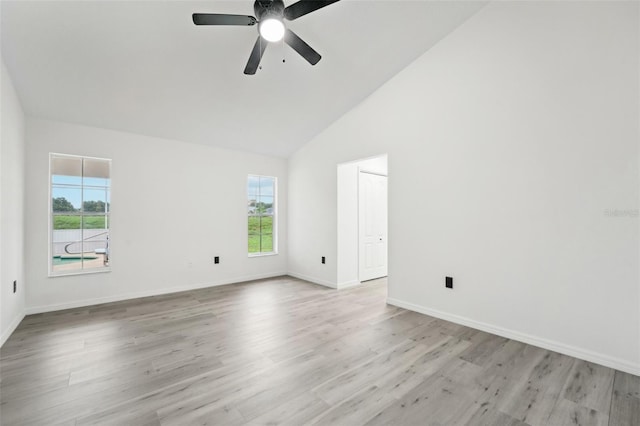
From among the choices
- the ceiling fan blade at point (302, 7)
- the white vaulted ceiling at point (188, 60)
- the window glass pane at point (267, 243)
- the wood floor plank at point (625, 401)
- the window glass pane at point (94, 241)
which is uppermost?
the white vaulted ceiling at point (188, 60)

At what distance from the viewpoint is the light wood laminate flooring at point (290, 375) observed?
72.8 inches

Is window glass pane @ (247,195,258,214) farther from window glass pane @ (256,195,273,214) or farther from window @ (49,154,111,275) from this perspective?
window @ (49,154,111,275)

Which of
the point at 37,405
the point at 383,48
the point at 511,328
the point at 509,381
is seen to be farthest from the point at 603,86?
the point at 37,405

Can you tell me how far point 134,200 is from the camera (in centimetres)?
435

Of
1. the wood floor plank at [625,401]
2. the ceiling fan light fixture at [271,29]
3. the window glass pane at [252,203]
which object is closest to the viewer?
the wood floor plank at [625,401]

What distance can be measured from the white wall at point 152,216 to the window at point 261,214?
20 centimetres

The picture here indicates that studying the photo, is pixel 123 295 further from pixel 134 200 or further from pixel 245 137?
pixel 245 137

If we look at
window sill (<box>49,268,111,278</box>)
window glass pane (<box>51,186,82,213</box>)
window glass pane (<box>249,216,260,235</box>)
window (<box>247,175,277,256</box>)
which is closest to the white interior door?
window (<box>247,175,277,256</box>)

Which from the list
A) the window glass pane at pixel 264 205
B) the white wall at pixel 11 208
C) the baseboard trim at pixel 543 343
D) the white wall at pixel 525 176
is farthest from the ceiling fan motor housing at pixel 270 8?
the window glass pane at pixel 264 205

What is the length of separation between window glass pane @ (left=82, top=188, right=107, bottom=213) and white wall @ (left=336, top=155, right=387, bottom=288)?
3.55 meters

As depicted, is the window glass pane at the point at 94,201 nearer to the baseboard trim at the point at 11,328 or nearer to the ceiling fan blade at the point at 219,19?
the baseboard trim at the point at 11,328

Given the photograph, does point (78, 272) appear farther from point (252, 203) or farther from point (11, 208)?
point (252, 203)

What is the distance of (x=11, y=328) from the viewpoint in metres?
3.09

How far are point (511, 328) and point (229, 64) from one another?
415 centimetres
